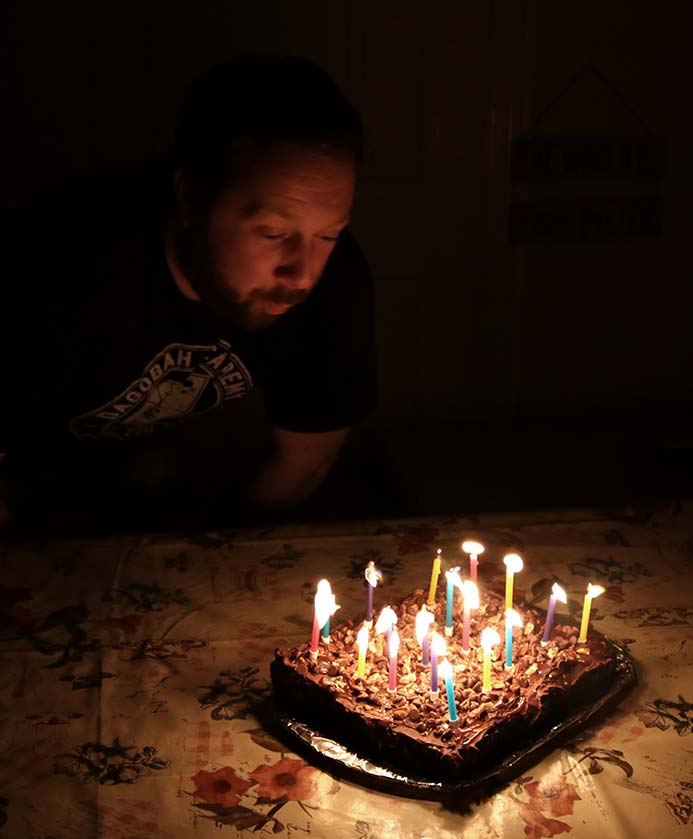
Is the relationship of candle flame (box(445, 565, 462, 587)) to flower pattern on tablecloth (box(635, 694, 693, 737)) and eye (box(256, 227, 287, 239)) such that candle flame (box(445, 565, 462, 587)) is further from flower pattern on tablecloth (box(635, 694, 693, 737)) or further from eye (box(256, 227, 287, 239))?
eye (box(256, 227, 287, 239))

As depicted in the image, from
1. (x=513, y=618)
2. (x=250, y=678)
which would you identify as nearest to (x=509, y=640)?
(x=513, y=618)

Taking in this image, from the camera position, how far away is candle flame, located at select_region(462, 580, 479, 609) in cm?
132

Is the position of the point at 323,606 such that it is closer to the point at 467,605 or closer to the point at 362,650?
the point at 362,650

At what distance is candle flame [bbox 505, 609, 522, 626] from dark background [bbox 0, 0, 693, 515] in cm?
125

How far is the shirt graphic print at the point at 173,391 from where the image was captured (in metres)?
1.95

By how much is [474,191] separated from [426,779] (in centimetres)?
245

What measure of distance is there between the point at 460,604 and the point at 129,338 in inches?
33.6

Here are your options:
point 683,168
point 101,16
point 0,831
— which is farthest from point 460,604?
point 683,168

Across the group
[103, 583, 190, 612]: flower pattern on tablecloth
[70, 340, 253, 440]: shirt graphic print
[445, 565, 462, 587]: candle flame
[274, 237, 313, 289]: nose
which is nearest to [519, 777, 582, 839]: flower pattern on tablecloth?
[445, 565, 462, 587]: candle flame

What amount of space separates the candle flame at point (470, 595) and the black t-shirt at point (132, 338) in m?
0.76

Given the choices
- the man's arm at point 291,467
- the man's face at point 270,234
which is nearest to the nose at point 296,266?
the man's face at point 270,234

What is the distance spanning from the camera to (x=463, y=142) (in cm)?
318

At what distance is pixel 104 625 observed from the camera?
1494 mm

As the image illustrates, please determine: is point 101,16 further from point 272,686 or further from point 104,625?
point 272,686
